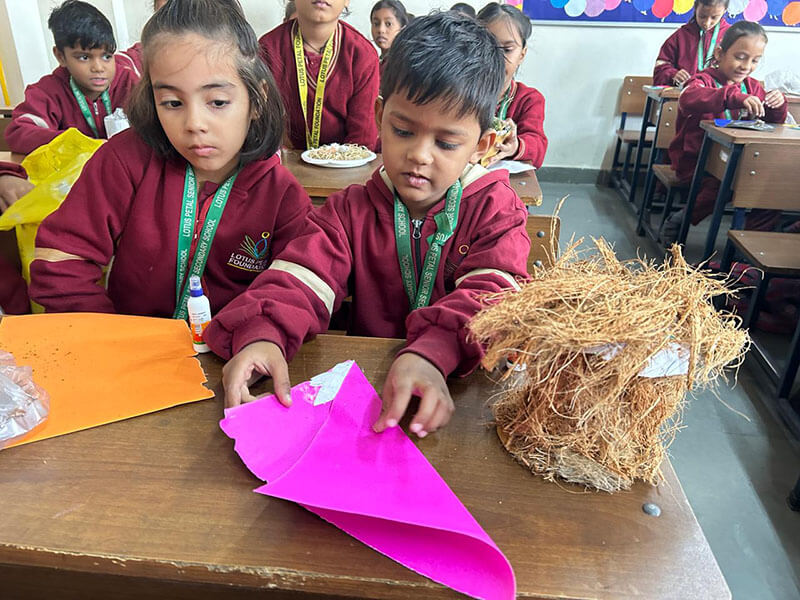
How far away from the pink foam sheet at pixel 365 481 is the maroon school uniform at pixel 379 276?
13 centimetres

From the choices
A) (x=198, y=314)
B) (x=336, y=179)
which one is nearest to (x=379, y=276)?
(x=198, y=314)

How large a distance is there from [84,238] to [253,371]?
632mm

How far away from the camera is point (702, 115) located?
149 inches

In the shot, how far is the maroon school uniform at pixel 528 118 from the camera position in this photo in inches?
99.0

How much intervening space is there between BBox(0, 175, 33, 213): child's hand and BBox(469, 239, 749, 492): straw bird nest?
1.63m

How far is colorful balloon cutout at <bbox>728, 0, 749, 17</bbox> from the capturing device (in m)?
4.82

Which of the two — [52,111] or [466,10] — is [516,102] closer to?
[466,10]

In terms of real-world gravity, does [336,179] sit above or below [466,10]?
below

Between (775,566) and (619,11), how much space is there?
15.9 feet

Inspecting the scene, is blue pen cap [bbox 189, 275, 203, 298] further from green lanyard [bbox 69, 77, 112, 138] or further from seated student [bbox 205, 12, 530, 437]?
green lanyard [bbox 69, 77, 112, 138]

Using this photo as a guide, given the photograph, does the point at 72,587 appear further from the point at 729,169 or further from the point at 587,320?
the point at 729,169

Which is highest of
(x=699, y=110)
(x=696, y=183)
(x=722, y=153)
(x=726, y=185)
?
(x=699, y=110)

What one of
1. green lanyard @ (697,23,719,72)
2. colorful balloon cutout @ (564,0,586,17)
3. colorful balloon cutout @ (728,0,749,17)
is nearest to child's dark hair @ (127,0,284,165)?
green lanyard @ (697,23,719,72)

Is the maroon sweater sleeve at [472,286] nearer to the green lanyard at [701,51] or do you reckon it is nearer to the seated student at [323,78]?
the seated student at [323,78]
